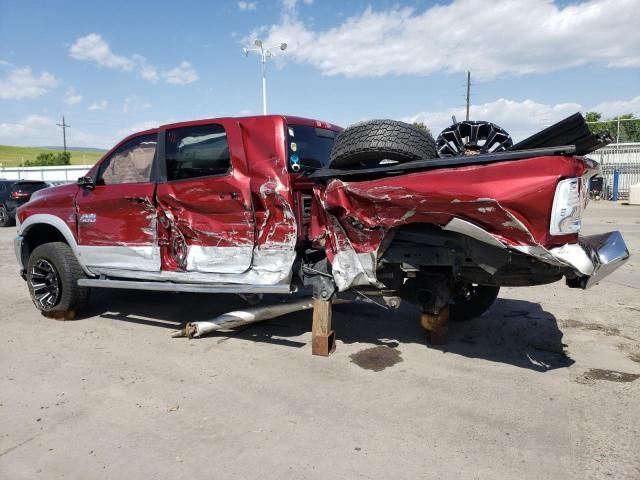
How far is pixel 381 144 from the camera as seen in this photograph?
3684mm

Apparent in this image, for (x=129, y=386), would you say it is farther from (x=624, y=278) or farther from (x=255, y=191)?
(x=624, y=278)

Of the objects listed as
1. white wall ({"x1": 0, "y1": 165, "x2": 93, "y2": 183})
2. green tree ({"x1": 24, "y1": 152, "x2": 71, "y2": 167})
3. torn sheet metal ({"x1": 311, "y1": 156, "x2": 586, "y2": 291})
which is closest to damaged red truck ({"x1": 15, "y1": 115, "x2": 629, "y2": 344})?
torn sheet metal ({"x1": 311, "y1": 156, "x2": 586, "y2": 291})

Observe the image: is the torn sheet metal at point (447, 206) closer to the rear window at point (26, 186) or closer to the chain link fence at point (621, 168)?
the rear window at point (26, 186)

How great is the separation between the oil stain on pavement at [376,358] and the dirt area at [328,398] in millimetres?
17

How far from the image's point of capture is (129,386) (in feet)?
12.5

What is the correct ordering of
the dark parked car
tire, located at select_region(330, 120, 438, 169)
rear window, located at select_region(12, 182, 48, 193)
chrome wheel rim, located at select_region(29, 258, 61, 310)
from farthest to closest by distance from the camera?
rear window, located at select_region(12, 182, 48, 193) → the dark parked car → chrome wheel rim, located at select_region(29, 258, 61, 310) → tire, located at select_region(330, 120, 438, 169)

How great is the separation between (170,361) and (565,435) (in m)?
3.09

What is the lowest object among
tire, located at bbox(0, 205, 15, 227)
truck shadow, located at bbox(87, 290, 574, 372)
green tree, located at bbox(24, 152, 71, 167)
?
truck shadow, located at bbox(87, 290, 574, 372)

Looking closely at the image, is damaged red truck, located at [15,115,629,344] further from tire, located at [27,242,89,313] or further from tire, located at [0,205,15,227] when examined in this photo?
tire, located at [0,205,15,227]

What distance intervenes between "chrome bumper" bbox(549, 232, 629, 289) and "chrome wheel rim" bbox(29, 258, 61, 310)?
16.6 feet

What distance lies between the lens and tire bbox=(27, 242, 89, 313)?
544 centimetres

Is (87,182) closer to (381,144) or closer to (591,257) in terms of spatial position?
(381,144)

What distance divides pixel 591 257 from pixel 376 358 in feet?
6.16

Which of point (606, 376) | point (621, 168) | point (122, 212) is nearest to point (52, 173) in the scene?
point (122, 212)
